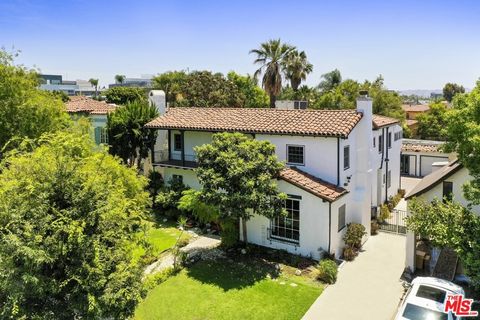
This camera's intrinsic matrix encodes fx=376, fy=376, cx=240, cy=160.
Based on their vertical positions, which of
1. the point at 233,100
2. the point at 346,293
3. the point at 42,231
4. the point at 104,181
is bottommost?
the point at 346,293

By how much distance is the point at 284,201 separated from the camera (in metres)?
21.2

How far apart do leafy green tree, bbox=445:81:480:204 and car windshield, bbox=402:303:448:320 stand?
14.1 feet

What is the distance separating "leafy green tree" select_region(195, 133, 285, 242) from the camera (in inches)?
748

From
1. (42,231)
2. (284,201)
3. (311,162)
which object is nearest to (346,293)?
(284,201)

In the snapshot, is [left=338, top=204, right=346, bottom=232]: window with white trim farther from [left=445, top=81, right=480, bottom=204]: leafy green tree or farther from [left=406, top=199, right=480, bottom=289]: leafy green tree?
[left=445, top=81, right=480, bottom=204]: leafy green tree

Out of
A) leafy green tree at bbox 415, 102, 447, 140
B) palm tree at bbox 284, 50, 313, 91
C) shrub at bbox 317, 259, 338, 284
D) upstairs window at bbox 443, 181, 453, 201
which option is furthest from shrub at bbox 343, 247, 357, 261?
leafy green tree at bbox 415, 102, 447, 140

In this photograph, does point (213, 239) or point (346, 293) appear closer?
point (346, 293)

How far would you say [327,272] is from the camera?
1827 cm

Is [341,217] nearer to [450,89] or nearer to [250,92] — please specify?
[250,92]

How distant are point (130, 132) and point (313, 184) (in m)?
16.5

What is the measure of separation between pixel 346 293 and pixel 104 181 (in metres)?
12.1

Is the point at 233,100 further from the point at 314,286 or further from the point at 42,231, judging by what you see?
the point at 42,231

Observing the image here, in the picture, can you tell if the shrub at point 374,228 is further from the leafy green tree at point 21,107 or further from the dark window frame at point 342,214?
the leafy green tree at point 21,107

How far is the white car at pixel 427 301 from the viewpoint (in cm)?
1375
